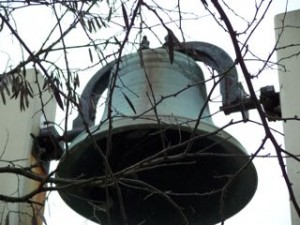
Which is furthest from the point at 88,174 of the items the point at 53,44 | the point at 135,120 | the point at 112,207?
the point at 53,44

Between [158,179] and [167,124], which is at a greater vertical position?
[167,124]

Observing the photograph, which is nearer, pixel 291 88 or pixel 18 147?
pixel 291 88

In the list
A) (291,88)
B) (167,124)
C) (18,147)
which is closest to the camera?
(167,124)

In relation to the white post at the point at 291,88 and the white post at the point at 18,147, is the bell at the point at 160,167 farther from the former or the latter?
the white post at the point at 18,147

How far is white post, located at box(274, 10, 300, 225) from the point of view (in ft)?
8.48

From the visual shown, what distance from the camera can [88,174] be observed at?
274cm

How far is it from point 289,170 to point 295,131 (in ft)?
0.48

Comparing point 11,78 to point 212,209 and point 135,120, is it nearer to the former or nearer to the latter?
point 135,120

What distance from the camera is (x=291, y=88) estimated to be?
110 inches

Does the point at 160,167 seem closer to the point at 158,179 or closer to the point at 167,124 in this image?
the point at 158,179

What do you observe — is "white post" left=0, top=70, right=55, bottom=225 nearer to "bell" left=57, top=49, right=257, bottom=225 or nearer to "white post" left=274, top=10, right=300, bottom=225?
"bell" left=57, top=49, right=257, bottom=225

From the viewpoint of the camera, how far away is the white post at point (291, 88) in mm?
2584

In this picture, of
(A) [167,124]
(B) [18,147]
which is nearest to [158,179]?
(A) [167,124]

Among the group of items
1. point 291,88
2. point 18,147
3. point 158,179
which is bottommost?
point 158,179
